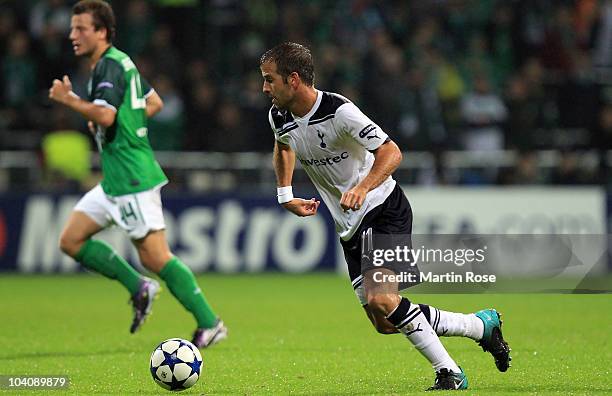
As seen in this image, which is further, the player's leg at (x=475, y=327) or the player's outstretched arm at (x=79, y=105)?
the player's outstretched arm at (x=79, y=105)

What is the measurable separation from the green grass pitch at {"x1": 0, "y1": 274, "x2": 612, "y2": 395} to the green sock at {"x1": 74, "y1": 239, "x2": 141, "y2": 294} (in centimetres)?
51

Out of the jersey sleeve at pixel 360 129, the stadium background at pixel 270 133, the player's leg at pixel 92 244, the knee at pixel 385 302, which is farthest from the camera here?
the stadium background at pixel 270 133

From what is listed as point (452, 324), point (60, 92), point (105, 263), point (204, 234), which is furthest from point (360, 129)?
point (204, 234)

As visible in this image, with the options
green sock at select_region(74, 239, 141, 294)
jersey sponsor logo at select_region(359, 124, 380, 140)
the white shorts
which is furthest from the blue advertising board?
jersey sponsor logo at select_region(359, 124, 380, 140)

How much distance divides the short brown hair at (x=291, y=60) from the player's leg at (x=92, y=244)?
9.43 feet

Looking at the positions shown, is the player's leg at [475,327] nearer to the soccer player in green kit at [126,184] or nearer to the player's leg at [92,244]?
the soccer player in green kit at [126,184]

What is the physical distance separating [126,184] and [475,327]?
3198mm

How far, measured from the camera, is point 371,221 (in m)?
6.84

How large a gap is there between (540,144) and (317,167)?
10335mm

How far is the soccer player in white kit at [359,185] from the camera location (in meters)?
6.52

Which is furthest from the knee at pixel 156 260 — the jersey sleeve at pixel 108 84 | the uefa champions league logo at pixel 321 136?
the uefa champions league logo at pixel 321 136

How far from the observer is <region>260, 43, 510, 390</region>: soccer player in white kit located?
6516 millimetres

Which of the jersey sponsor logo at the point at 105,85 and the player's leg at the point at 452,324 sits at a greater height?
the jersey sponsor logo at the point at 105,85

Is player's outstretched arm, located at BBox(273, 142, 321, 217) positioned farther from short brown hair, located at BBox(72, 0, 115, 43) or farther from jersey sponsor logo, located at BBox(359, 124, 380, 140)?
short brown hair, located at BBox(72, 0, 115, 43)
